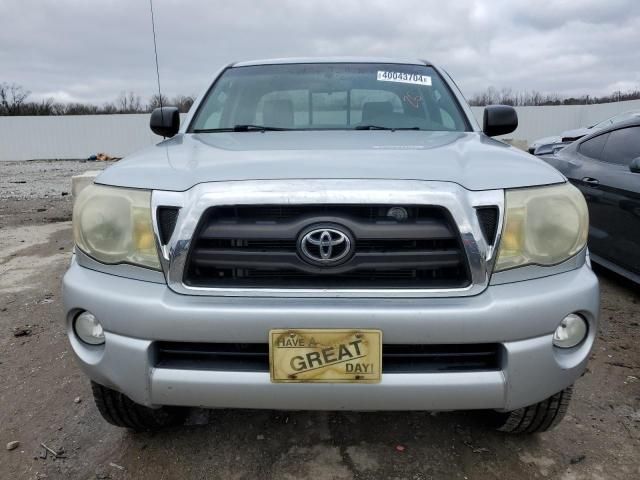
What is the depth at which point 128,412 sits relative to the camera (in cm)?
204

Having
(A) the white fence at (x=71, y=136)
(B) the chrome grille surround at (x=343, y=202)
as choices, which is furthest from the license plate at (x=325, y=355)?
(A) the white fence at (x=71, y=136)

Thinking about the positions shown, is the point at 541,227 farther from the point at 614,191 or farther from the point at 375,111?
the point at 614,191

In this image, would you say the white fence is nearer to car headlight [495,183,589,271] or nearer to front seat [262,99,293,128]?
front seat [262,99,293,128]

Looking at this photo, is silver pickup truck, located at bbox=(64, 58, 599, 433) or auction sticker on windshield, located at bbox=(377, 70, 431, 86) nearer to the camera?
silver pickup truck, located at bbox=(64, 58, 599, 433)

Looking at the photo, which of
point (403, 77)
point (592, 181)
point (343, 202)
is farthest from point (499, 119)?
point (592, 181)

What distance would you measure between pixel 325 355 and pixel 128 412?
96 cm

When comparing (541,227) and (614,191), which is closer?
(541,227)

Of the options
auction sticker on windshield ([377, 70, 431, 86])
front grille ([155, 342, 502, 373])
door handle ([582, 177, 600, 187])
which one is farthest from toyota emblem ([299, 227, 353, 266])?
door handle ([582, 177, 600, 187])

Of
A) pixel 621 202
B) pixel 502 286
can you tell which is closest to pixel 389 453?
pixel 502 286

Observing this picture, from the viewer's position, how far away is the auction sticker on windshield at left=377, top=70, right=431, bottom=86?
305 cm

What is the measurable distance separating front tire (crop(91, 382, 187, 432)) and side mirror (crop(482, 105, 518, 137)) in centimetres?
227

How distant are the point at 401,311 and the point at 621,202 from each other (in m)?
3.09

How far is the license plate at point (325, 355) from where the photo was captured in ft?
5.17

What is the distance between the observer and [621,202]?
384 cm
